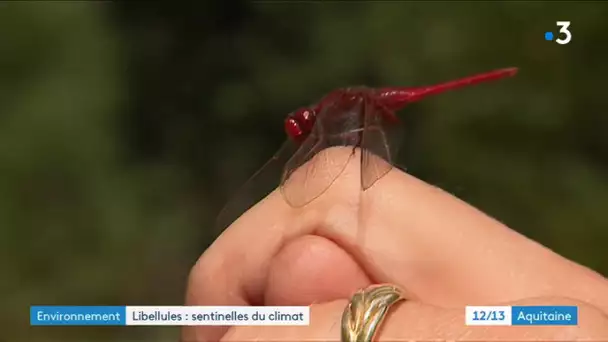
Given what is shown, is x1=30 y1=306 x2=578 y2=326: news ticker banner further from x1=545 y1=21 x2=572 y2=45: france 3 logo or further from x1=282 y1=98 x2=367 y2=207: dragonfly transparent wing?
x1=545 y1=21 x2=572 y2=45: france 3 logo

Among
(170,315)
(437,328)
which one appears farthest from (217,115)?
(437,328)

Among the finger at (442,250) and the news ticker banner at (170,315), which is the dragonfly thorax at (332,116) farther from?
the news ticker banner at (170,315)

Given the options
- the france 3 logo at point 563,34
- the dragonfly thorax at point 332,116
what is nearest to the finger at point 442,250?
the dragonfly thorax at point 332,116

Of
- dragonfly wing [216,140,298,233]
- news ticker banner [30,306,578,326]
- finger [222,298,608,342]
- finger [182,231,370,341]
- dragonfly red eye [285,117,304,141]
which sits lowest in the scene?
finger [222,298,608,342]

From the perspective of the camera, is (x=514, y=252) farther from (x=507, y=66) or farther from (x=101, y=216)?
(x=101, y=216)

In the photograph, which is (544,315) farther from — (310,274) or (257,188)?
(257,188)

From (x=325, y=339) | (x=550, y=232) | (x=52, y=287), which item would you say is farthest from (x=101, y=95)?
(x=550, y=232)

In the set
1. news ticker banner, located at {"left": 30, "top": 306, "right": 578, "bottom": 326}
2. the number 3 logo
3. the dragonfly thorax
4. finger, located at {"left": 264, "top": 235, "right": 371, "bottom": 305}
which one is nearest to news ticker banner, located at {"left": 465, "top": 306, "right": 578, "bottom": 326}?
news ticker banner, located at {"left": 30, "top": 306, "right": 578, "bottom": 326}
